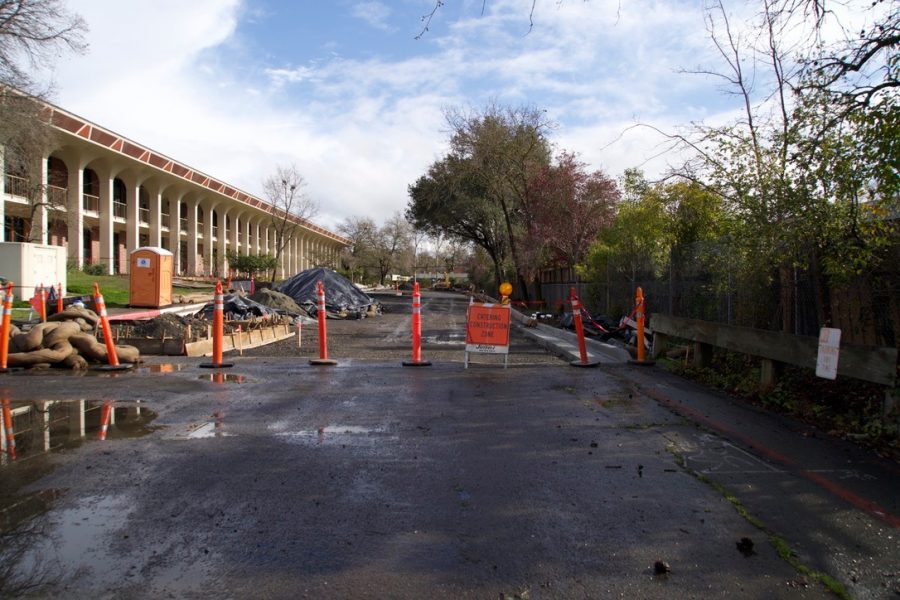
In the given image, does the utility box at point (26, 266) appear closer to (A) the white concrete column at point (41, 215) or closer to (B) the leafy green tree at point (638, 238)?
(A) the white concrete column at point (41, 215)

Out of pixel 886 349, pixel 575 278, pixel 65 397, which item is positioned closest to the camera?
pixel 886 349

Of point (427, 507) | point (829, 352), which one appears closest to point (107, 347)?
Result: point (427, 507)

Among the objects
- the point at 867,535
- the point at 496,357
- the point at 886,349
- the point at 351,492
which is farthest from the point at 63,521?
the point at 496,357

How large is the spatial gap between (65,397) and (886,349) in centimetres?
903

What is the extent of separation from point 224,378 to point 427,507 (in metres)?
5.79

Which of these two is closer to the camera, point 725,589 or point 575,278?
point 725,589

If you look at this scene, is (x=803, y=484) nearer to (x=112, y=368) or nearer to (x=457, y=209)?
(x=112, y=368)

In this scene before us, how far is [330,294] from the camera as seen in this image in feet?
95.4

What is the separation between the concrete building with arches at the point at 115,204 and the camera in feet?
103

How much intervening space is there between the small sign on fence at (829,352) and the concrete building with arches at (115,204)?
28.8m

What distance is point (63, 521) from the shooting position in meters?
3.84

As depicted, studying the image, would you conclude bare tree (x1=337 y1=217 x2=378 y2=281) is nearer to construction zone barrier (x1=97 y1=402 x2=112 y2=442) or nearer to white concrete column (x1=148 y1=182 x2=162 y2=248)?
white concrete column (x1=148 y1=182 x2=162 y2=248)

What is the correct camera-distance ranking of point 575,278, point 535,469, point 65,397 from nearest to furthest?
1. point 535,469
2. point 65,397
3. point 575,278

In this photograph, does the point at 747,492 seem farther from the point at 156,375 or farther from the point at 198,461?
the point at 156,375
